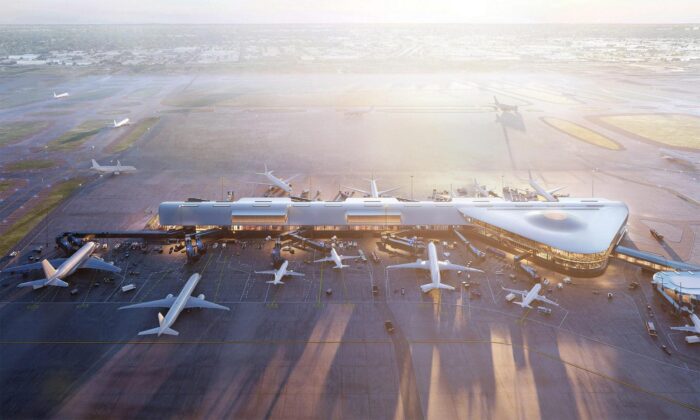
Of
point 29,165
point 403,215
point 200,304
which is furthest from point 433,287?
point 29,165

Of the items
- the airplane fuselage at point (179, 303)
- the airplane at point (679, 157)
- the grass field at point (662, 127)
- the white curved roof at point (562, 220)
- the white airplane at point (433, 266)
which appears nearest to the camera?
the airplane fuselage at point (179, 303)

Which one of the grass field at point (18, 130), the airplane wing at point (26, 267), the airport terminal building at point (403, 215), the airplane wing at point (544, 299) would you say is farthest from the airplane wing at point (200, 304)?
the grass field at point (18, 130)

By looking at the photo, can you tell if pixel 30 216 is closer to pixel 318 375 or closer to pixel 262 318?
pixel 262 318

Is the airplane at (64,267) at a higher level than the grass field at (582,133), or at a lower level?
lower

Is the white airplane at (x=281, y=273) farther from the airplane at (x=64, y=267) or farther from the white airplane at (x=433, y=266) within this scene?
the airplane at (x=64, y=267)

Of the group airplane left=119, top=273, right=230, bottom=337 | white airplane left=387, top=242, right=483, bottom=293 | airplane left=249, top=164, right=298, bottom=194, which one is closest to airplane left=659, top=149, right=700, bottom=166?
white airplane left=387, top=242, right=483, bottom=293

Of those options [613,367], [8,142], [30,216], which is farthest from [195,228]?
[8,142]
